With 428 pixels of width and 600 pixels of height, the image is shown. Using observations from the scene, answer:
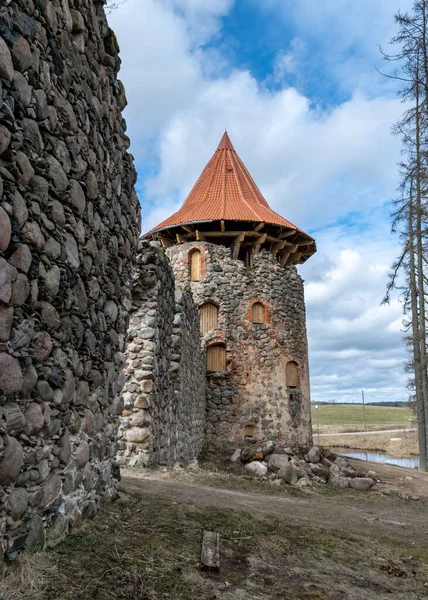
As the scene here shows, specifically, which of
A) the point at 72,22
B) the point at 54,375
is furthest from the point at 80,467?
the point at 72,22

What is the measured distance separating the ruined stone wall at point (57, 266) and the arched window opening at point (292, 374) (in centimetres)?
Result: 1298

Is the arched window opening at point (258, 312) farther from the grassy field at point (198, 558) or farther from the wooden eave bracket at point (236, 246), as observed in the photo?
the grassy field at point (198, 558)

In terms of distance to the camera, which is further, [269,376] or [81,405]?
[269,376]

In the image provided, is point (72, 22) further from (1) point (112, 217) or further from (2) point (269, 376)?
(2) point (269, 376)

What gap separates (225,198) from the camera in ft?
61.9

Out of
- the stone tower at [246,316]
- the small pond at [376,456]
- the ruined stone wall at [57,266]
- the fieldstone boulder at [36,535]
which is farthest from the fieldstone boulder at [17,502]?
the small pond at [376,456]

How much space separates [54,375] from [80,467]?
0.90 metres

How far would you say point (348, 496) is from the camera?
8883 mm

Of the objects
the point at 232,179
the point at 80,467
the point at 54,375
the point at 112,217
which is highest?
the point at 232,179

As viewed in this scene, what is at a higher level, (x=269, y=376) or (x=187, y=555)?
(x=269, y=376)

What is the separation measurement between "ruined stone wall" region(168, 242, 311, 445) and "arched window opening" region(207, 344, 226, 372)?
7.8 inches

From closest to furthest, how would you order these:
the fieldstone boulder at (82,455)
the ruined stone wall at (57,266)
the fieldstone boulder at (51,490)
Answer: the ruined stone wall at (57,266)
the fieldstone boulder at (51,490)
the fieldstone boulder at (82,455)

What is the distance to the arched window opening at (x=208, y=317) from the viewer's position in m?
16.8

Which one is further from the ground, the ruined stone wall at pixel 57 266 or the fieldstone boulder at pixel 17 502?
the ruined stone wall at pixel 57 266
